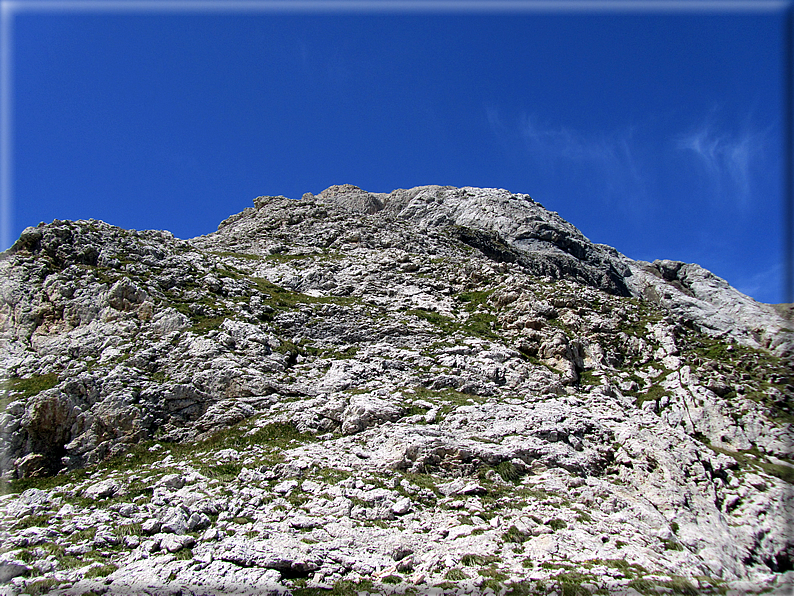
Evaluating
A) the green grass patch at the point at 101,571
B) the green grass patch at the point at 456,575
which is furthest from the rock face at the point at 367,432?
the green grass patch at the point at 101,571

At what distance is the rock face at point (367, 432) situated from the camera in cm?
1297

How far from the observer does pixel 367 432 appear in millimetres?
21453

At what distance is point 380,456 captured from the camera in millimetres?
19359

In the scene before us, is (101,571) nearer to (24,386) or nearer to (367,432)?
(367,432)

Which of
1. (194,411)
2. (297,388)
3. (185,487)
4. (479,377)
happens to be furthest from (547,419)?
(194,411)

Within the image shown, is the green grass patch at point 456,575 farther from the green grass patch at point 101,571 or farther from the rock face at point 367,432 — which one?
the green grass patch at point 101,571

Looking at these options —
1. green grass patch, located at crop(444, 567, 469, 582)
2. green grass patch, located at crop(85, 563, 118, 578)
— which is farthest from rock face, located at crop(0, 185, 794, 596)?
green grass patch, located at crop(85, 563, 118, 578)

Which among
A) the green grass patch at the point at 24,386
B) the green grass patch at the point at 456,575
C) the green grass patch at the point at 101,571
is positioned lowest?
the green grass patch at the point at 101,571

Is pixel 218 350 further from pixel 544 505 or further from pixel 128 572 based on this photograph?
pixel 544 505

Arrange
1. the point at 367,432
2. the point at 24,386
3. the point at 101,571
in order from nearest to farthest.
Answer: the point at 101,571 < the point at 367,432 < the point at 24,386

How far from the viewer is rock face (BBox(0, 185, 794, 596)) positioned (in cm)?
1297

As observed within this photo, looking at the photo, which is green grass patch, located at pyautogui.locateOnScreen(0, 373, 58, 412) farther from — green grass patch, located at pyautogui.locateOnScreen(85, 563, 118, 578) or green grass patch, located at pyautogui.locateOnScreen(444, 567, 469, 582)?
green grass patch, located at pyautogui.locateOnScreen(444, 567, 469, 582)

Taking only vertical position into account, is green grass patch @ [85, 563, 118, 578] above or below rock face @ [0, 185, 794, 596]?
below

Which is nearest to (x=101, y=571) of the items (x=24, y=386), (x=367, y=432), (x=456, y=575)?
(x=456, y=575)
